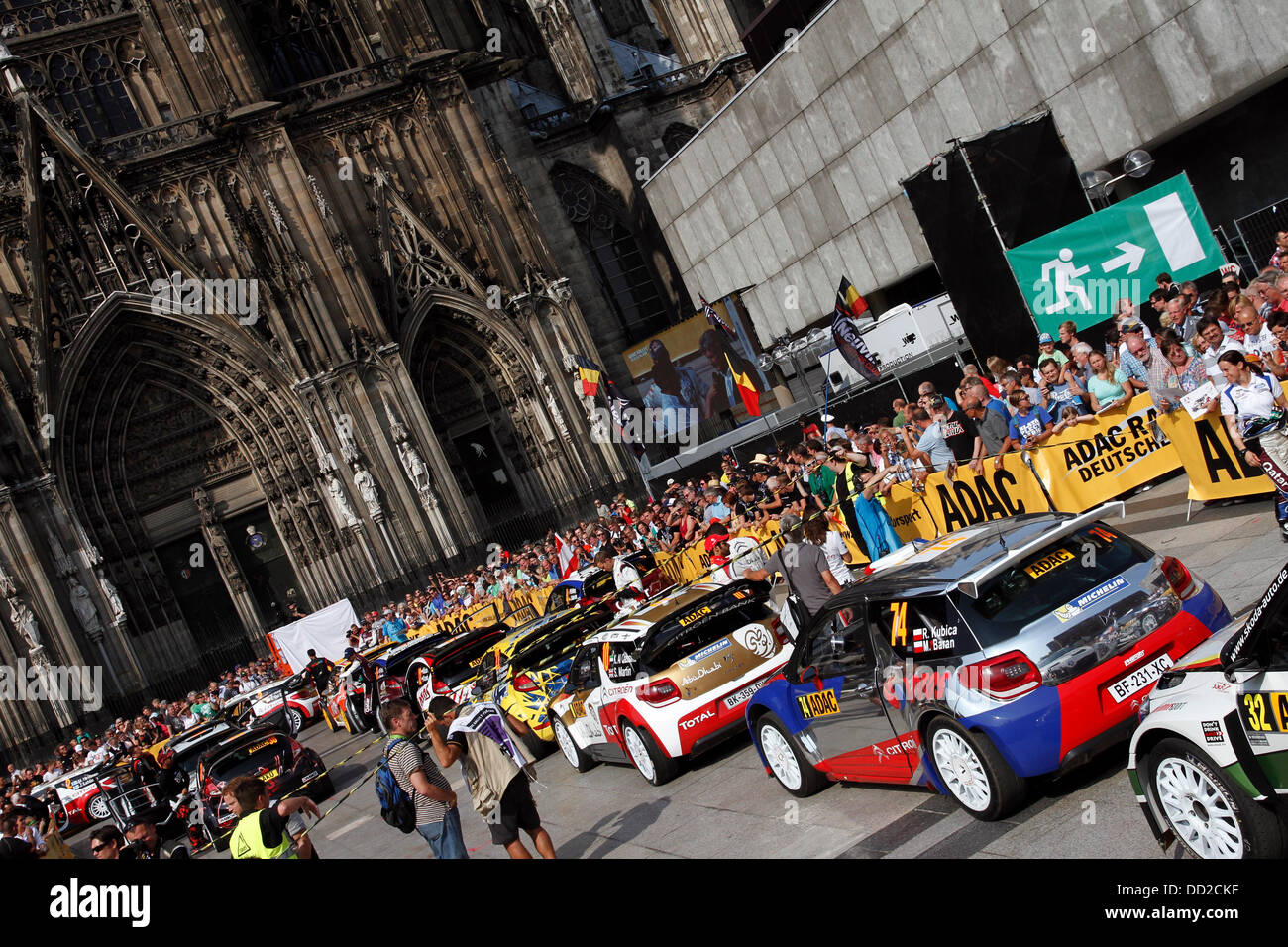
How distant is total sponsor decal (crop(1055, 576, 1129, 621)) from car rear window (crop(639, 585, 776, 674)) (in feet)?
14.8

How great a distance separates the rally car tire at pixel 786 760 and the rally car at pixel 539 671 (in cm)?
455

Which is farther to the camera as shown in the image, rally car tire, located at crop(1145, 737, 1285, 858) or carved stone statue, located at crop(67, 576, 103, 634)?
carved stone statue, located at crop(67, 576, 103, 634)

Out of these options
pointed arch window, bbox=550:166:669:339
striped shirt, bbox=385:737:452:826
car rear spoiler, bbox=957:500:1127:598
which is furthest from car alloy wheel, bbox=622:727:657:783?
pointed arch window, bbox=550:166:669:339

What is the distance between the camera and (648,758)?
1160 centimetres

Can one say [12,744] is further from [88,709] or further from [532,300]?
[532,300]

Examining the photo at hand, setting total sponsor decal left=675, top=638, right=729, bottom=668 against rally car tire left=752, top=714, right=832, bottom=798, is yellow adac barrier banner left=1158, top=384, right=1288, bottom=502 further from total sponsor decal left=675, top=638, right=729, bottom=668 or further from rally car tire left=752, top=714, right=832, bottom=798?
rally car tire left=752, top=714, right=832, bottom=798

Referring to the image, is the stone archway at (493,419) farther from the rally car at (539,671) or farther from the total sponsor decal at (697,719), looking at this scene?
the total sponsor decal at (697,719)

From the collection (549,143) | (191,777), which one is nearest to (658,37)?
(549,143)

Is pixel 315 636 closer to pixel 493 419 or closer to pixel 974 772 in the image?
pixel 493 419

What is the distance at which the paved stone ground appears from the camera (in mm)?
6898

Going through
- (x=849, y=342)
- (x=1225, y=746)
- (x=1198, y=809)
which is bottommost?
(x=1198, y=809)

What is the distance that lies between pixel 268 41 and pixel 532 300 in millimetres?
12197

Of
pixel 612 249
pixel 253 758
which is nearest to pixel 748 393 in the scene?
pixel 612 249

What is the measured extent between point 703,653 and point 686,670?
227 mm
